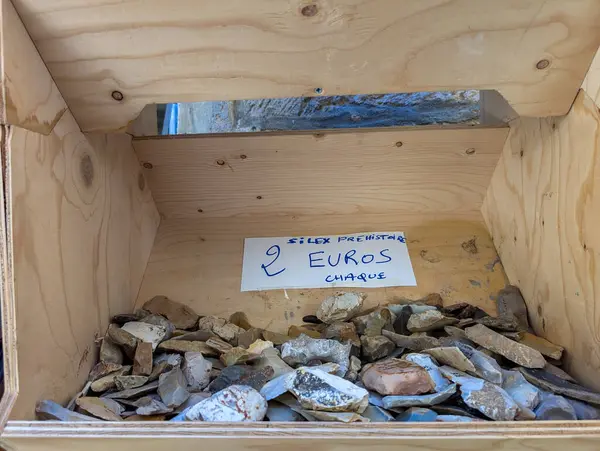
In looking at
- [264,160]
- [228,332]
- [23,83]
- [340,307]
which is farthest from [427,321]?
[23,83]

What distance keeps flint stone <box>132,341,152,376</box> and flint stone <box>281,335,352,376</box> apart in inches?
9.2

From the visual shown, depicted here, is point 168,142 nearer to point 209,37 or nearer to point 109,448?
point 209,37

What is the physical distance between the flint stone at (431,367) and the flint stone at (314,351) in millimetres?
107

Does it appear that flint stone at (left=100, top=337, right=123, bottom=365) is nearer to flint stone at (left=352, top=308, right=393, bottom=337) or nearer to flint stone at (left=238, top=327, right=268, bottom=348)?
flint stone at (left=238, top=327, right=268, bottom=348)

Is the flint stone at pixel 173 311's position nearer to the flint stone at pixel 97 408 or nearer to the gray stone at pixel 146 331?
the gray stone at pixel 146 331

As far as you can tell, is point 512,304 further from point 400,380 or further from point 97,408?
point 97,408

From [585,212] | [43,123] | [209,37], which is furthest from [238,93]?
[585,212]

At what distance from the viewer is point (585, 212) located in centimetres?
86

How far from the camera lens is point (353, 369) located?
90 centimetres

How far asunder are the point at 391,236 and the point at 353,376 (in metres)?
0.45

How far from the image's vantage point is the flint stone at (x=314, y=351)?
0.92m

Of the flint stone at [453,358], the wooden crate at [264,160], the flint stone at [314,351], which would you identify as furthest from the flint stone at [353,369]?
the wooden crate at [264,160]

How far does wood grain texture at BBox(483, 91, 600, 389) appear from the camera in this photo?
85 cm

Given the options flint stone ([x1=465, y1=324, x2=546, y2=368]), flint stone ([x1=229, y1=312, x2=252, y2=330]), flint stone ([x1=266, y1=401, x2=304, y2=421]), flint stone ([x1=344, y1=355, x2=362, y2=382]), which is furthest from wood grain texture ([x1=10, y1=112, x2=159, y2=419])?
flint stone ([x1=465, y1=324, x2=546, y2=368])
